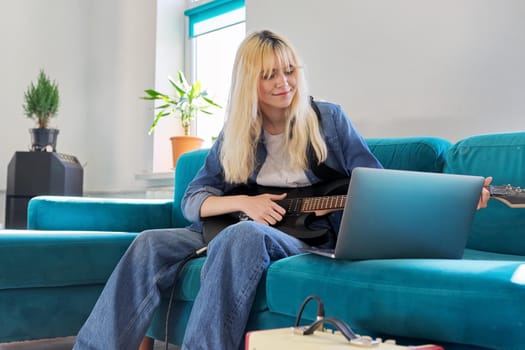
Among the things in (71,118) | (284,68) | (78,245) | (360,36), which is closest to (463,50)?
(360,36)

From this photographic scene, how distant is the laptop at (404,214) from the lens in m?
1.27

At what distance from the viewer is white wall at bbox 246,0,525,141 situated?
217cm

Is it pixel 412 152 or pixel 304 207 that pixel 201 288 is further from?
pixel 412 152

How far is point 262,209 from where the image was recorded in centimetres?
175

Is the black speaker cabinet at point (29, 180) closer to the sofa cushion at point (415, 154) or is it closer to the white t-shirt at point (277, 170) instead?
the white t-shirt at point (277, 170)

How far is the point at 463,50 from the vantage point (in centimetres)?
228

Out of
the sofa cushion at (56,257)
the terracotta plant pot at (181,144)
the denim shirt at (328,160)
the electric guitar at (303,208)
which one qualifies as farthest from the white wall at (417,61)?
the sofa cushion at (56,257)

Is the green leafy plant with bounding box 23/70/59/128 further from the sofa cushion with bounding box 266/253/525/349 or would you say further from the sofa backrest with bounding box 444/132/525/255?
the sofa cushion with bounding box 266/253/525/349

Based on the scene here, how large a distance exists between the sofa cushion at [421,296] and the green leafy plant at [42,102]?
260cm

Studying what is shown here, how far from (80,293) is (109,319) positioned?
1.45ft

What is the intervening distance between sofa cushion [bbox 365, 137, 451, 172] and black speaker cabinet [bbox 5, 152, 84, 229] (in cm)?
204

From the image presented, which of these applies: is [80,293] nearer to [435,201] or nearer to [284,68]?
[284,68]

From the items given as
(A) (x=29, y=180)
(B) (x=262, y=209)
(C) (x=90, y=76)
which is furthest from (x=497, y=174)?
(C) (x=90, y=76)

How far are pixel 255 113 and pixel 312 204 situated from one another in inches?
14.0
